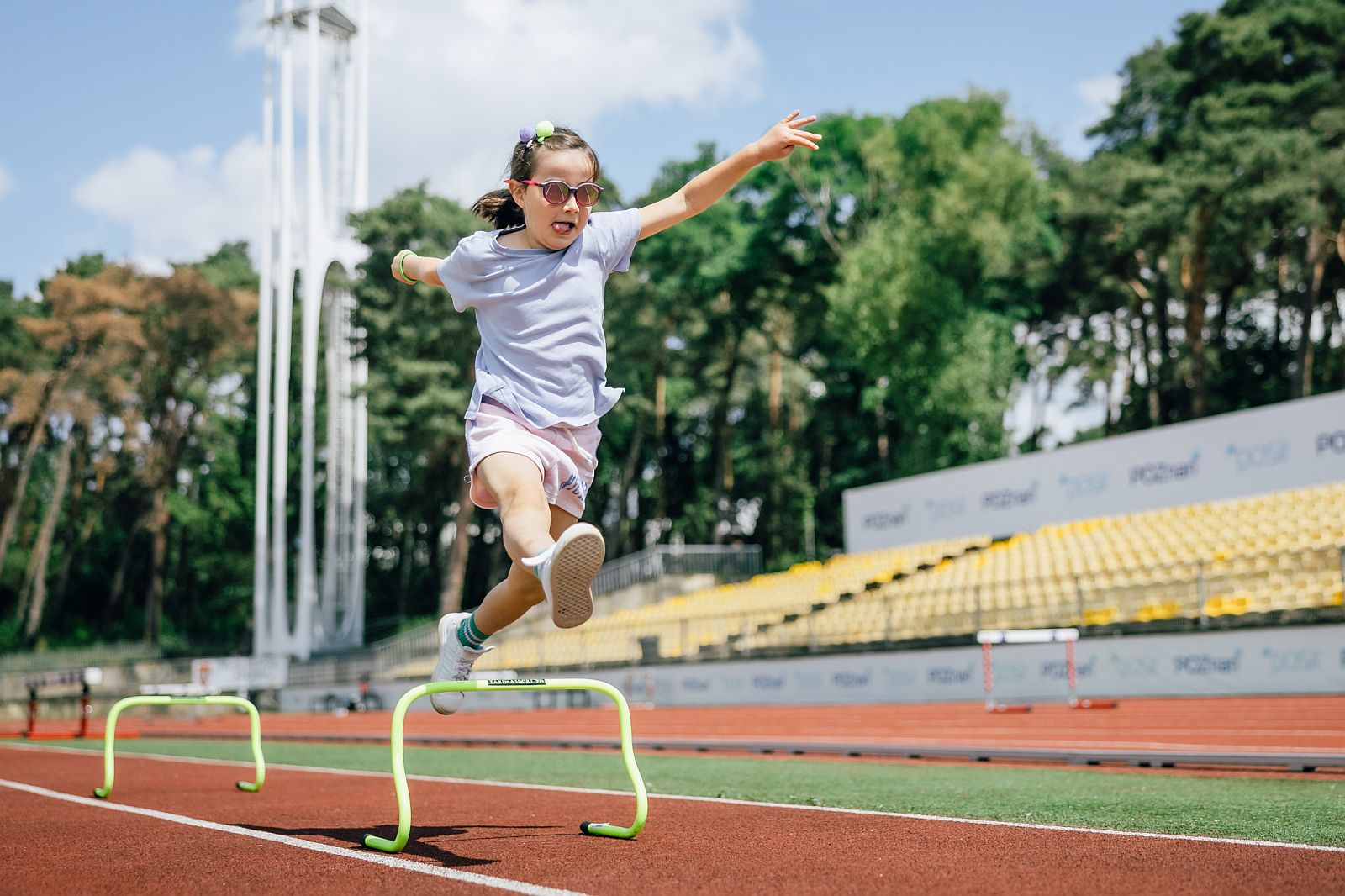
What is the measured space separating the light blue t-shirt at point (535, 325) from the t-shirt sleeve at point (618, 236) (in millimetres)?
99

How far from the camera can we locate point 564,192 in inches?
159

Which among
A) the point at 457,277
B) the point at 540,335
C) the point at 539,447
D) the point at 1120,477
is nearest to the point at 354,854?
the point at 539,447

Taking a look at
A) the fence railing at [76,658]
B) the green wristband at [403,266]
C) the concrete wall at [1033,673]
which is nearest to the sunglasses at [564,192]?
the green wristband at [403,266]

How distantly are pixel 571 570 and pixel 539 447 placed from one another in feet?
1.88

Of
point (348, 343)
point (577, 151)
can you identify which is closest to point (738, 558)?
point (348, 343)

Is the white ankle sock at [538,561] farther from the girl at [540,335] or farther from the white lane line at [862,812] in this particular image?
the white lane line at [862,812]

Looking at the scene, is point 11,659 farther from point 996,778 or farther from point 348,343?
point 996,778

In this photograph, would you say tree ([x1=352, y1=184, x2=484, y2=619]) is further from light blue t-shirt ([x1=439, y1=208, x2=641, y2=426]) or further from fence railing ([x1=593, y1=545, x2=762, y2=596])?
light blue t-shirt ([x1=439, y1=208, x2=641, y2=426])

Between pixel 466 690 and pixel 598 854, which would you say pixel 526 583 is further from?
pixel 598 854

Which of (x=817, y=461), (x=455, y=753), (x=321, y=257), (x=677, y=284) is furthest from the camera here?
(x=817, y=461)

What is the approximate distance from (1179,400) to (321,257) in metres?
28.7

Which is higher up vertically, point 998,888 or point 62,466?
point 62,466

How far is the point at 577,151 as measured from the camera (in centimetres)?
414

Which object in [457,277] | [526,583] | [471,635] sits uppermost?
[457,277]
